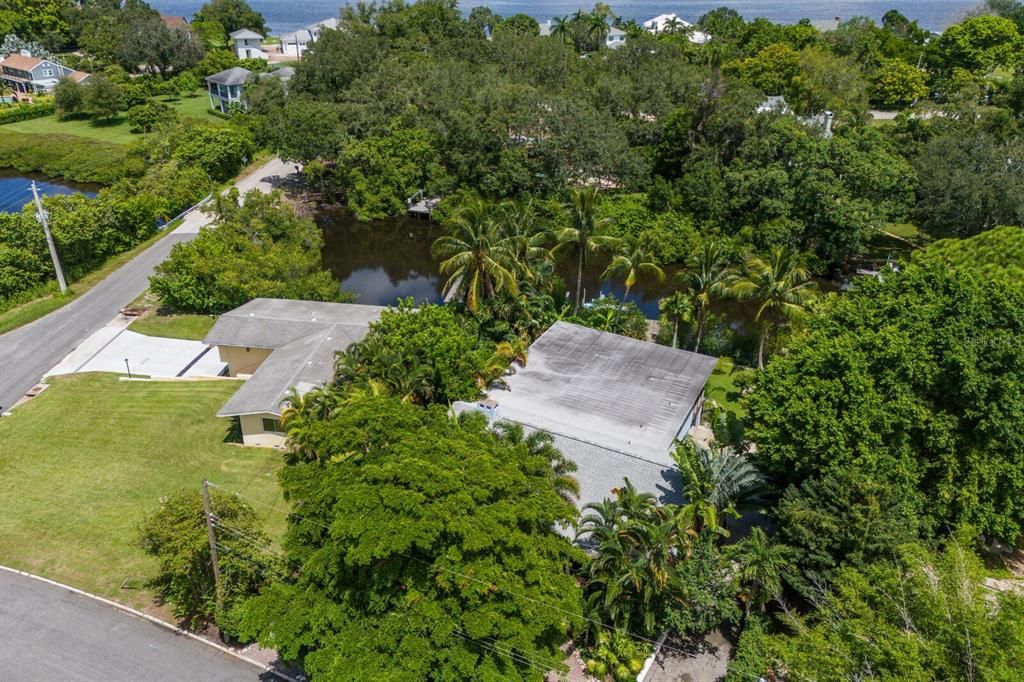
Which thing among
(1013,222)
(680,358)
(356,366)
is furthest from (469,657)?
(1013,222)

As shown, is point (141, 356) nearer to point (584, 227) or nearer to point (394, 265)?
point (394, 265)

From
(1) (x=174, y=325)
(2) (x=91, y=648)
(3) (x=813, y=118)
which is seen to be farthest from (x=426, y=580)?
(3) (x=813, y=118)

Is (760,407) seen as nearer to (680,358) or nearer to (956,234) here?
(680,358)

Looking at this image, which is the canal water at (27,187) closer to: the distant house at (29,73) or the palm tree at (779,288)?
the distant house at (29,73)

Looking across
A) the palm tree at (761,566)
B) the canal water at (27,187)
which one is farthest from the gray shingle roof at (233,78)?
the palm tree at (761,566)

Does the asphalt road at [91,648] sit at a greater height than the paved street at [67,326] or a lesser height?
lesser

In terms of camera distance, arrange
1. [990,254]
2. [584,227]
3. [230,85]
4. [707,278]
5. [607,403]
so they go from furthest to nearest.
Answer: [230,85]
[584,227]
[707,278]
[990,254]
[607,403]
